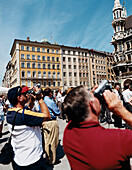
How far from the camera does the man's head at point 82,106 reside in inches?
47.4

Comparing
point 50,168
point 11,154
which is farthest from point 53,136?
point 11,154

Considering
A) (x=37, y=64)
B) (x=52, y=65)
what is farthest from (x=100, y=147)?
(x=52, y=65)

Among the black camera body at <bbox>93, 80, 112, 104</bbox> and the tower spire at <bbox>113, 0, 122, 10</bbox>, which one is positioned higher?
the tower spire at <bbox>113, 0, 122, 10</bbox>

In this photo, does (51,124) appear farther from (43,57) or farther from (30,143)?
(43,57)

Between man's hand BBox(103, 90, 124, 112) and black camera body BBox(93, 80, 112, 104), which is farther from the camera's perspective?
black camera body BBox(93, 80, 112, 104)

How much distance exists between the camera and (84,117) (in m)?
1.20

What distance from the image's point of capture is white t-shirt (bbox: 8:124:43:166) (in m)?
2.01

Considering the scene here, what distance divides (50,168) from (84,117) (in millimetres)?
2985

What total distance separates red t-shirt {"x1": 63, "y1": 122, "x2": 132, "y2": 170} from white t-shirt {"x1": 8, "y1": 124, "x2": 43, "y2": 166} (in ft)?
3.50

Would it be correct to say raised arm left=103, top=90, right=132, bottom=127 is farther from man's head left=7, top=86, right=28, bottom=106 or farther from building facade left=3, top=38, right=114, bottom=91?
building facade left=3, top=38, right=114, bottom=91

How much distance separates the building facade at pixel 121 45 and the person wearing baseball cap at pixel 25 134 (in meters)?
39.3

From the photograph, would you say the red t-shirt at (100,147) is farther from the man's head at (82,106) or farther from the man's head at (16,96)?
the man's head at (16,96)

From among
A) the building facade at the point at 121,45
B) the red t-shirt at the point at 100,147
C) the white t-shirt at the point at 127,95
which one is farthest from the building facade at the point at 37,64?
the red t-shirt at the point at 100,147

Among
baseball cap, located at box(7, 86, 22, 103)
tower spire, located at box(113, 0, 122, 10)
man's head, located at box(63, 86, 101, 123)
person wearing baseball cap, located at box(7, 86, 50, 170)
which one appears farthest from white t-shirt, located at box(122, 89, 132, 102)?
tower spire, located at box(113, 0, 122, 10)
